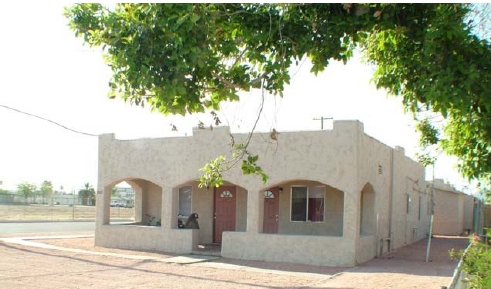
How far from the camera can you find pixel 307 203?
20219 mm

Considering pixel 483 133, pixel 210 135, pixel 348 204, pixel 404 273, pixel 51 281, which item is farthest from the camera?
pixel 210 135

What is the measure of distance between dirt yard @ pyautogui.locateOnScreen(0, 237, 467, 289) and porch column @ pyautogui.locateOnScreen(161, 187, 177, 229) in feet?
3.97

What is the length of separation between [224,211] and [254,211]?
4.02 metres

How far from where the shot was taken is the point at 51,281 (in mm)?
12852

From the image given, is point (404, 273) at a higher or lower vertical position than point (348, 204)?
lower

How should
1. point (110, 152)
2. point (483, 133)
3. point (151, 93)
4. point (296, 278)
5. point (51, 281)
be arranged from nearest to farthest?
point (151, 93)
point (483, 133)
point (51, 281)
point (296, 278)
point (110, 152)

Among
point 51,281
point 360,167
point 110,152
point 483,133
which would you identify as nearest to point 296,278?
point 360,167

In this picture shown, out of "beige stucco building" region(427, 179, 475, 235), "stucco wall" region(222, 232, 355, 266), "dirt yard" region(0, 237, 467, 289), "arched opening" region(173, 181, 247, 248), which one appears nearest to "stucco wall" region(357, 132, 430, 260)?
"stucco wall" region(222, 232, 355, 266)

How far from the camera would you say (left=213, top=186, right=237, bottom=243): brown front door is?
21.7 m

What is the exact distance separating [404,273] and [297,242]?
345 centimetres

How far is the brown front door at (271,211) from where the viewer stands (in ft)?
68.2

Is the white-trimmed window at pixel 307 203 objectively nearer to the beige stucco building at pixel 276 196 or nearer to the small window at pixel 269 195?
the beige stucco building at pixel 276 196

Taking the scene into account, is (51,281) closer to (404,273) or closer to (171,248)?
(171,248)

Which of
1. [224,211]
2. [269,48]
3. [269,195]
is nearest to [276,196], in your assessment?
[269,195]
